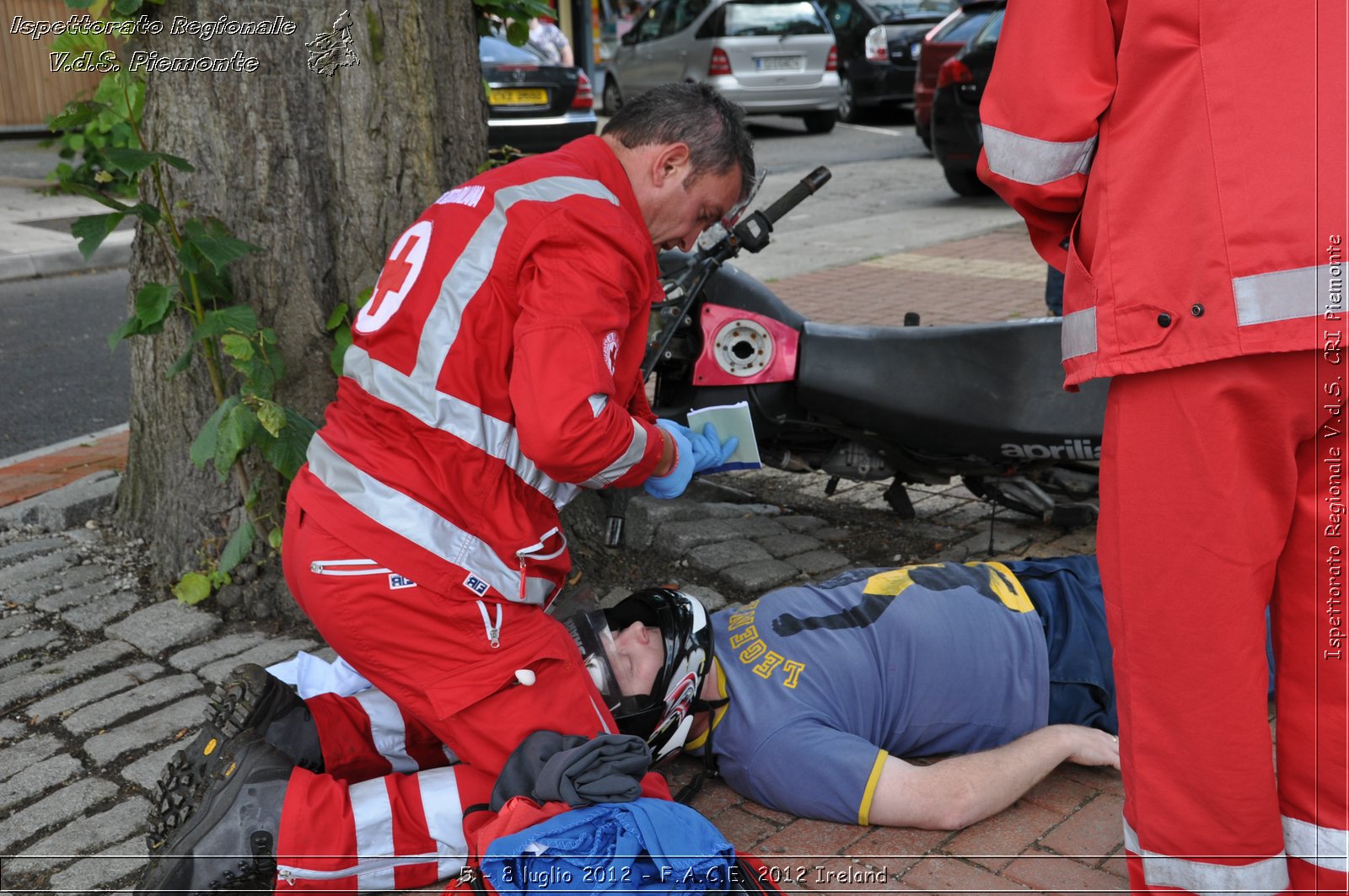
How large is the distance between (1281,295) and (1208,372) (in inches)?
5.8

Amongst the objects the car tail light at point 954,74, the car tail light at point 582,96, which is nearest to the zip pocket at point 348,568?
the car tail light at point 954,74

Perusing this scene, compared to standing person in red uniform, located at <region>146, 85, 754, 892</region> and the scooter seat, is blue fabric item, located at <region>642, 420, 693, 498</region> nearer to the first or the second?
standing person in red uniform, located at <region>146, 85, 754, 892</region>

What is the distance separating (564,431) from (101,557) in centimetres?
228

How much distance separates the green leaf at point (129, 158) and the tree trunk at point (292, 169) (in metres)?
0.35

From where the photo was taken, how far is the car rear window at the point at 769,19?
15594mm

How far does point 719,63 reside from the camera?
613 inches

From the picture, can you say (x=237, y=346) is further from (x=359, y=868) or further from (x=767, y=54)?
(x=767, y=54)

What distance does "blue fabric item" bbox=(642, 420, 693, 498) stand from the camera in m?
2.74

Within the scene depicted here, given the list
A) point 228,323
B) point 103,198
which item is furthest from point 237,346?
point 103,198

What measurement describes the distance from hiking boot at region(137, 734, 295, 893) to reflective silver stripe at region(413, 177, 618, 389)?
2.71 ft

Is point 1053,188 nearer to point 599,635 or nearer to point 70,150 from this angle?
point 599,635

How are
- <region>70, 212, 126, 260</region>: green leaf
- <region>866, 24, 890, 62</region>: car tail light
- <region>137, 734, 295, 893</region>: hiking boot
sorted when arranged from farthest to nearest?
<region>866, 24, 890, 62</region>: car tail light
<region>70, 212, 126, 260</region>: green leaf
<region>137, 734, 295, 893</region>: hiking boot

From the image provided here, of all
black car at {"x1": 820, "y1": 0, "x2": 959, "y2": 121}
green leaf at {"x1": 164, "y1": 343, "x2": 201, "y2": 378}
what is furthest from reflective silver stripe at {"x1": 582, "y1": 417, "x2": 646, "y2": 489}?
black car at {"x1": 820, "y1": 0, "x2": 959, "y2": 121}

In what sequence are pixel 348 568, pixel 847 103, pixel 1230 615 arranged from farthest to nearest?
1. pixel 847 103
2. pixel 348 568
3. pixel 1230 615
